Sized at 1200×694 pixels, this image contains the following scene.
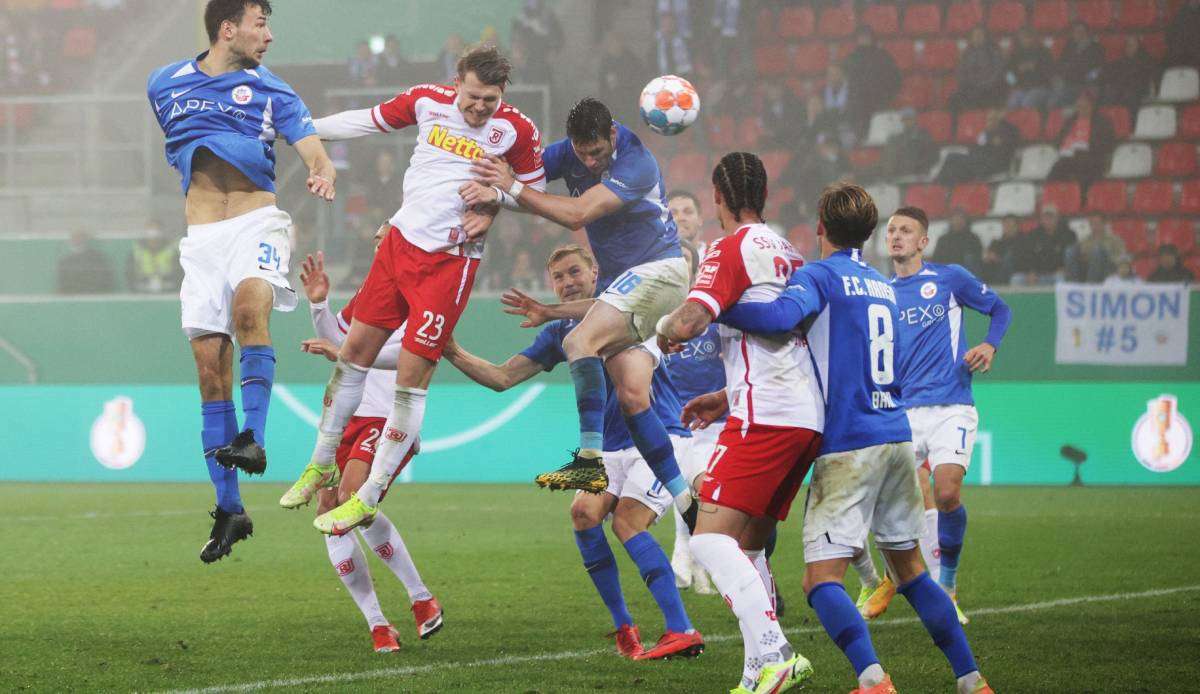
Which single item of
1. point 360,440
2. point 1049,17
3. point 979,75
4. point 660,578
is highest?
point 1049,17

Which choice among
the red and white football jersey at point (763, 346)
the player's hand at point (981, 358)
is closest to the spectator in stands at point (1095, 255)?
the player's hand at point (981, 358)

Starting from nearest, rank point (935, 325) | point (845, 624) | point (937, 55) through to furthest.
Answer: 1. point (845, 624)
2. point (935, 325)
3. point (937, 55)

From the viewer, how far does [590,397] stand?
7270 mm

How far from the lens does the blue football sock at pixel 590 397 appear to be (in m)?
7.25

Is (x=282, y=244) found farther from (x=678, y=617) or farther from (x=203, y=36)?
(x=203, y=36)

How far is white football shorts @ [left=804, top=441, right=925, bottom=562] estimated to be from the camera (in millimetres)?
5395

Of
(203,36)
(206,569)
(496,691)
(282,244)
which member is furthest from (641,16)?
(496,691)

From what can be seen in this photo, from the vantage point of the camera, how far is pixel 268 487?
1777cm

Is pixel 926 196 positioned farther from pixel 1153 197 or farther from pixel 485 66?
pixel 485 66

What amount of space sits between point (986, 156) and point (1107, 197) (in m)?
1.69

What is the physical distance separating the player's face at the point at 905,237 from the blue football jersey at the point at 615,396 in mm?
1859

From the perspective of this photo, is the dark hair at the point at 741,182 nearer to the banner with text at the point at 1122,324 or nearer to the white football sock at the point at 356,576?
the white football sock at the point at 356,576

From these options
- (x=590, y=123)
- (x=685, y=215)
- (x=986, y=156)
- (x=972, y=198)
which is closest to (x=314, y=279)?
(x=590, y=123)

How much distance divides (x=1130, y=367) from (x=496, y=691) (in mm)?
13051
